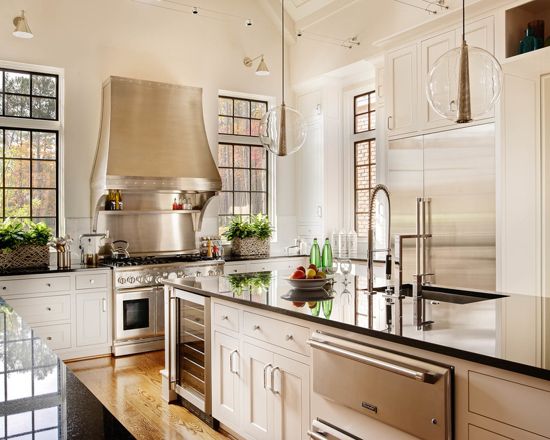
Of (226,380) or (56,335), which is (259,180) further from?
(226,380)

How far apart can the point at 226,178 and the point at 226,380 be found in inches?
167

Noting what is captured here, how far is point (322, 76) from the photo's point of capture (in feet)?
22.8

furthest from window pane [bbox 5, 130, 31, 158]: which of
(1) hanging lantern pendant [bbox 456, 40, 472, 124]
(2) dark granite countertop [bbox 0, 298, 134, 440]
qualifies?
(1) hanging lantern pendant [bbox 456, 40, 472, 124]

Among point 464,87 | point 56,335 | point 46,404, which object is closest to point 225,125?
point 56,335

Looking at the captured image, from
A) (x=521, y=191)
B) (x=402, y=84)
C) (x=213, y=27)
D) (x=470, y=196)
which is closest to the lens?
(x=521, y=191)

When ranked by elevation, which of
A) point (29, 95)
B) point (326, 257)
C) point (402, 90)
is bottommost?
point (326, 257)

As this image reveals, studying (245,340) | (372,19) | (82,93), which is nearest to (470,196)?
(245,340)

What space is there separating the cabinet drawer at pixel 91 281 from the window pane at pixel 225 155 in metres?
2.39

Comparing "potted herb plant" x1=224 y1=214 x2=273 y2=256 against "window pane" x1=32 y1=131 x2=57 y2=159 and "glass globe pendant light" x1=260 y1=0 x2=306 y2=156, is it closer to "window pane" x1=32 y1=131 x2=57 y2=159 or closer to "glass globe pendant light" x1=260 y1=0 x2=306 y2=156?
"window pane" x1=32 y1=131 x2=57 y2=159

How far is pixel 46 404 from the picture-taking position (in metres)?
1.17

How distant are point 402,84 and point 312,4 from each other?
2.53 m

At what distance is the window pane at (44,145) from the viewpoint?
5.93 meters

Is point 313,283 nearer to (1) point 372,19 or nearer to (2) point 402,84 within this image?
(2) point 402,84

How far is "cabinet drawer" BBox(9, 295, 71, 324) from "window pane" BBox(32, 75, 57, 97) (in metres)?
2.33
